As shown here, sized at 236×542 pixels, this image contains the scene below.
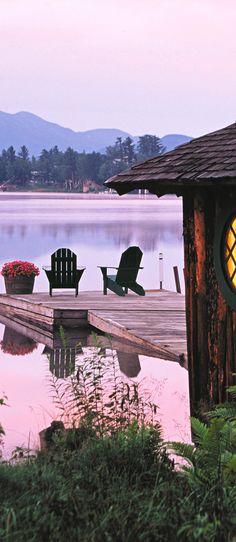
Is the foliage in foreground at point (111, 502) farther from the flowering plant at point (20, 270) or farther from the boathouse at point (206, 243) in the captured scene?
the flowering plant at point (20, 270)

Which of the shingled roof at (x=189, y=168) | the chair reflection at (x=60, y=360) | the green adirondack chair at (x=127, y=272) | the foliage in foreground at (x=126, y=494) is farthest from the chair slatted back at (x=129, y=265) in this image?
the foliage in foreground at (x=126, y=494)

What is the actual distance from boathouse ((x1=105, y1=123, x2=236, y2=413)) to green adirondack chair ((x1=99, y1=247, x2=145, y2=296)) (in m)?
10.6

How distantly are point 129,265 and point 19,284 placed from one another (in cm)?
281

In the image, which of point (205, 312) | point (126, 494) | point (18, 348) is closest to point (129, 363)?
point (18, 348)

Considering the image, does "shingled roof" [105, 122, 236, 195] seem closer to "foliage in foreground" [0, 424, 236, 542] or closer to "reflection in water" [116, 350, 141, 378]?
"foliage in foreground" [0, 424, 236, 542]

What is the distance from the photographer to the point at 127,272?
69.2 ft

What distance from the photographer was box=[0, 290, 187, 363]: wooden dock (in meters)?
15.8

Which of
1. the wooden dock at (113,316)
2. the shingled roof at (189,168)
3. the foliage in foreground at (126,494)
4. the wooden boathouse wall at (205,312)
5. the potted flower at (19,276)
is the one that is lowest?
the wooden dock at (113,316)

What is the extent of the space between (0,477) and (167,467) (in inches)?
46.3

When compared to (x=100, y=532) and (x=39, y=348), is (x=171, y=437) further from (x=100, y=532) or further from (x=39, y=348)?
(x=39, y=348)

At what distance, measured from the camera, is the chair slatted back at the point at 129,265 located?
67.6 feet

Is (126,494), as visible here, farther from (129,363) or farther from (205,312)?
(129,363)

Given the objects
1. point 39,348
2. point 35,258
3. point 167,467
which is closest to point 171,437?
point 167,467

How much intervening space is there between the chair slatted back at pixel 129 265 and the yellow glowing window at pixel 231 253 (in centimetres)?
1132
